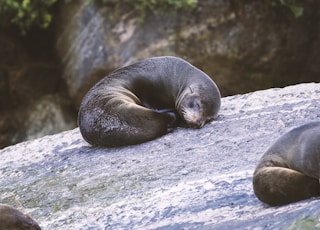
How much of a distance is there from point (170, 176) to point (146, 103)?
122cm

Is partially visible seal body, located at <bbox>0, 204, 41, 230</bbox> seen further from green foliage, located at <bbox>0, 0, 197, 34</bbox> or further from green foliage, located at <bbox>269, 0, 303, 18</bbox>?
green foliage, located at <bbox>269, 0, 303, 18</bbox>

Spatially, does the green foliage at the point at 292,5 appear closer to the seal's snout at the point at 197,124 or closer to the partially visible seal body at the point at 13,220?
the seal's snout at the point at 197,124

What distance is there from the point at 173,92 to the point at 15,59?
354 centimetres

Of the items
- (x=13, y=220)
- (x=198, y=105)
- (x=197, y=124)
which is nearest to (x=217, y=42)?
(x=198, y=105)

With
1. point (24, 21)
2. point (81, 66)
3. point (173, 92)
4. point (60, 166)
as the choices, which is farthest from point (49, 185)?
point (24, 21)

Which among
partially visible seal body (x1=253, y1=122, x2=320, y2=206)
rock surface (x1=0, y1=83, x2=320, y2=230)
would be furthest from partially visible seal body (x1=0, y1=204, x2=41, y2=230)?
partially visible seal body (x1=253, y1=122, x2=320, y2=206)

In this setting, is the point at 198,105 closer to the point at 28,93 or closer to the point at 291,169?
the point at 291,169

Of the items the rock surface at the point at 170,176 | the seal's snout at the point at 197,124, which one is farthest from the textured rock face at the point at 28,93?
the seal's snout at the point at 197,124

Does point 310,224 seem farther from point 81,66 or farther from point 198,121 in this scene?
point 81,66

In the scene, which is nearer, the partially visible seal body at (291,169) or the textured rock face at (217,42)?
the partially visible seal body at (291,169)

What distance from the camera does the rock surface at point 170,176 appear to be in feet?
10.4

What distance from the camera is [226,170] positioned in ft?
12.1

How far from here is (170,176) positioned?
151 inches

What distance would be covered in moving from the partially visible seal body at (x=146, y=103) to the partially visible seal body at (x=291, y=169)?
1.70 meters
